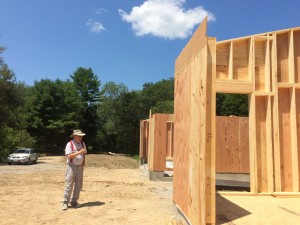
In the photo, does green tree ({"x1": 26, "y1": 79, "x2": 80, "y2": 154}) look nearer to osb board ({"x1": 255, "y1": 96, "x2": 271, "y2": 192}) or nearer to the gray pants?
the gray pants

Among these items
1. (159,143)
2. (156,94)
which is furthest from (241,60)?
(156,94)

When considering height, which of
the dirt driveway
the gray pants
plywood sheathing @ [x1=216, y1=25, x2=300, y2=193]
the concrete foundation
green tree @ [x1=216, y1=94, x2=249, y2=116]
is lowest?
the dirt driveway

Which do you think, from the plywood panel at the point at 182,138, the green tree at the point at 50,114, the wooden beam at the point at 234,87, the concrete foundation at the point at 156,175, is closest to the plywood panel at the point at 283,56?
the wooden beam at the point at 234,87

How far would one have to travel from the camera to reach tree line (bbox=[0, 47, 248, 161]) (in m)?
38.8

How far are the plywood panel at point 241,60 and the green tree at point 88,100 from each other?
3744cm

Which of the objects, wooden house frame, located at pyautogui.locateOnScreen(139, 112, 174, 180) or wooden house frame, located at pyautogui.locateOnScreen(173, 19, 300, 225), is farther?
wooden house frame, located at pyautogui.locateOnScreen(139, 112, 174, 180)

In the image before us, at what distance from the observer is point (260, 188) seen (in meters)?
7.72

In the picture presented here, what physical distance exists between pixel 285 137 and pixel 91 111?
40.7 meters

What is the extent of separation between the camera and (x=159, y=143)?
14016mm

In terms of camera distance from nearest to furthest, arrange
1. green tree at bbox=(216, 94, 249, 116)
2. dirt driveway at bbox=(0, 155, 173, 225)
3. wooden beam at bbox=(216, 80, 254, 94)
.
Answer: dirt driveway at bbox=(0, 155, 173, 225) → wooden beam at bbox=(216, 80, 254, 94) → green tree at bbox=(216, 94, 249, 116)

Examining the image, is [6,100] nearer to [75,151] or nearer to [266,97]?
[75,151]

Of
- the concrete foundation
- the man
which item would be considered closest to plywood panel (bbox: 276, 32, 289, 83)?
the man

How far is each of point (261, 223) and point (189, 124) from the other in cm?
186

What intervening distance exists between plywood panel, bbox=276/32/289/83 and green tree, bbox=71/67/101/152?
123 ft
